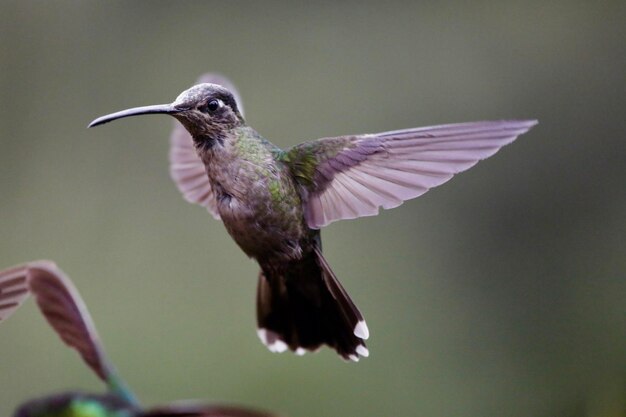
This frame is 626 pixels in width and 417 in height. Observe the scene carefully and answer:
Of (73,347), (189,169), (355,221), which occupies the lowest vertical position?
(355,221)

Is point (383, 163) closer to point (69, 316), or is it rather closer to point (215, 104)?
point (215, 104)

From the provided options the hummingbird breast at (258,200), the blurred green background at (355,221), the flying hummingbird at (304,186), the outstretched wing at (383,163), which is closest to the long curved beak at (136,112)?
the flying hummingbird at (304,186)

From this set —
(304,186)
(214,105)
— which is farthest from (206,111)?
(304,186)

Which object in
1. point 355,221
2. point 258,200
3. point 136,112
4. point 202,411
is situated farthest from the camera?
point 355,221

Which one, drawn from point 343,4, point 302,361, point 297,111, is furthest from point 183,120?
point 343,4

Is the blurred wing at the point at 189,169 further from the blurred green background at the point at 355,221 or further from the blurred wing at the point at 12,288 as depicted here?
the blurred green background at the point at 355,221
